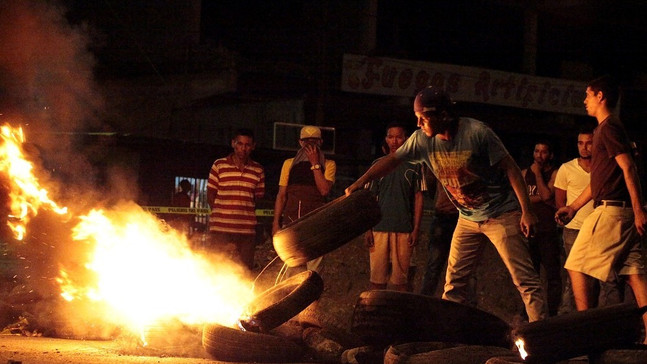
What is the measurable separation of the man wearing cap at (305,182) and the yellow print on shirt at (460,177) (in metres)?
2.53

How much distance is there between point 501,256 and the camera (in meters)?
7.07

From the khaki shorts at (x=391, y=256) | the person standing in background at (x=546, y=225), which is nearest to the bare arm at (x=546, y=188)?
the person standing in background at (x=546, y=225)

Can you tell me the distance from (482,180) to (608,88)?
4.39 feet

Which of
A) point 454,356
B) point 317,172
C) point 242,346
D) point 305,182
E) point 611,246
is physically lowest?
point 242,346

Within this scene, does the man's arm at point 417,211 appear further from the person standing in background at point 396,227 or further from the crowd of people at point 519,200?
the crowd of people at point 519,200

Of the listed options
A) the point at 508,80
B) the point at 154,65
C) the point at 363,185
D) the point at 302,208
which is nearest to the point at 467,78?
the point at 508,80

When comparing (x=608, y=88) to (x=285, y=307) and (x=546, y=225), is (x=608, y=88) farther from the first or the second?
(x=285, y=307)

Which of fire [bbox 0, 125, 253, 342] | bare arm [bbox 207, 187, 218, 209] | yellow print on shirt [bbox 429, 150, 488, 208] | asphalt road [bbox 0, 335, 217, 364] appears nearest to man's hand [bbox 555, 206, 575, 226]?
yellow print on shirt [bbox 429, 150, 488, 208]

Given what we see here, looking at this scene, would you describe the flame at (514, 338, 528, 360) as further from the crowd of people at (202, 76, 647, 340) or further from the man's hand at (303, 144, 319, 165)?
the man's hand at (303, 144, 319, 165)

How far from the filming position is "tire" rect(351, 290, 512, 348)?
6.91 metres

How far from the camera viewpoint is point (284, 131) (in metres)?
19.9

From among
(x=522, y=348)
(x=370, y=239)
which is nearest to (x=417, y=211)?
(x=370, y=239)

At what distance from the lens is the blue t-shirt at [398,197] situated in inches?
359

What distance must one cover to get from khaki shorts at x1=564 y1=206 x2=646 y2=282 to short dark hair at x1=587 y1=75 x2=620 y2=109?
923 millimetres
